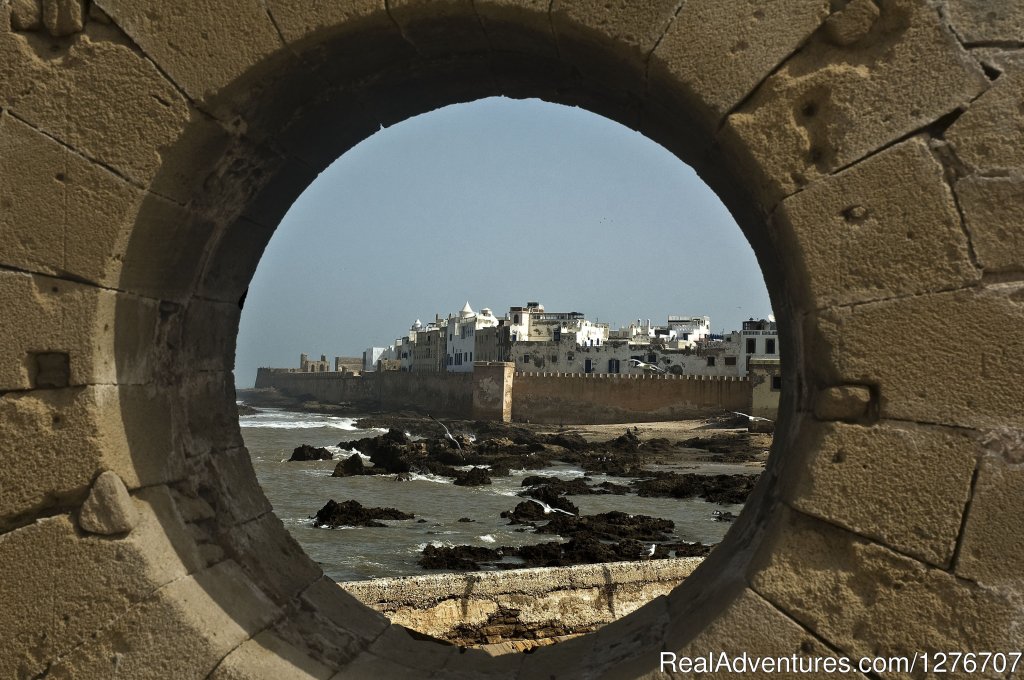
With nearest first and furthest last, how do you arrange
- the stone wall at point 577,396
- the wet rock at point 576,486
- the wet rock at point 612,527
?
the wet rock at point 612,527 < the wet rock at point 576,486 < the stone wall at point 577,396

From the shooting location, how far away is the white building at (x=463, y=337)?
6844cm

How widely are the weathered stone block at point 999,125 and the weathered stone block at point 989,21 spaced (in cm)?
9

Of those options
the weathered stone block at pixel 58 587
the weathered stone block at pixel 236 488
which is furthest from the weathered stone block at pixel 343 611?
the weathered stone block at pixel 58 587

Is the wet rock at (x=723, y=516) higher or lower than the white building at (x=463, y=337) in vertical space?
lower

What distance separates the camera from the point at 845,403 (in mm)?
2500

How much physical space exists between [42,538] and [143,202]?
3.76 feet

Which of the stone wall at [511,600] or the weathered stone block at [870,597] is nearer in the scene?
the weathered stone block at [870,597]

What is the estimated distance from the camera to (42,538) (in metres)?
2.70

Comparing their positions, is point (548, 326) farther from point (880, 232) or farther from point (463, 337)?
point (880, 232)

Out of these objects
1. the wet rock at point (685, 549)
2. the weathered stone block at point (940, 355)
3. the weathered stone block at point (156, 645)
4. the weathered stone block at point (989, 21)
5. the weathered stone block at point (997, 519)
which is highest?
the weathered stone block at point (989, 21)

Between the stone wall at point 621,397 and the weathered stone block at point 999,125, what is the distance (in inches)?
1601

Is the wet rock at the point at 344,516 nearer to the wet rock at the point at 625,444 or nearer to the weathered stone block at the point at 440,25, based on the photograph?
the weathered stone block at the point at 440,25

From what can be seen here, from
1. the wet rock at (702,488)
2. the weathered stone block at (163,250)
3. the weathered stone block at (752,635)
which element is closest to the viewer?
the weathered stone block at (752,635)

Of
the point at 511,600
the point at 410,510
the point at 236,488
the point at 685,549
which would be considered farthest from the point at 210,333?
the point at 410,510
